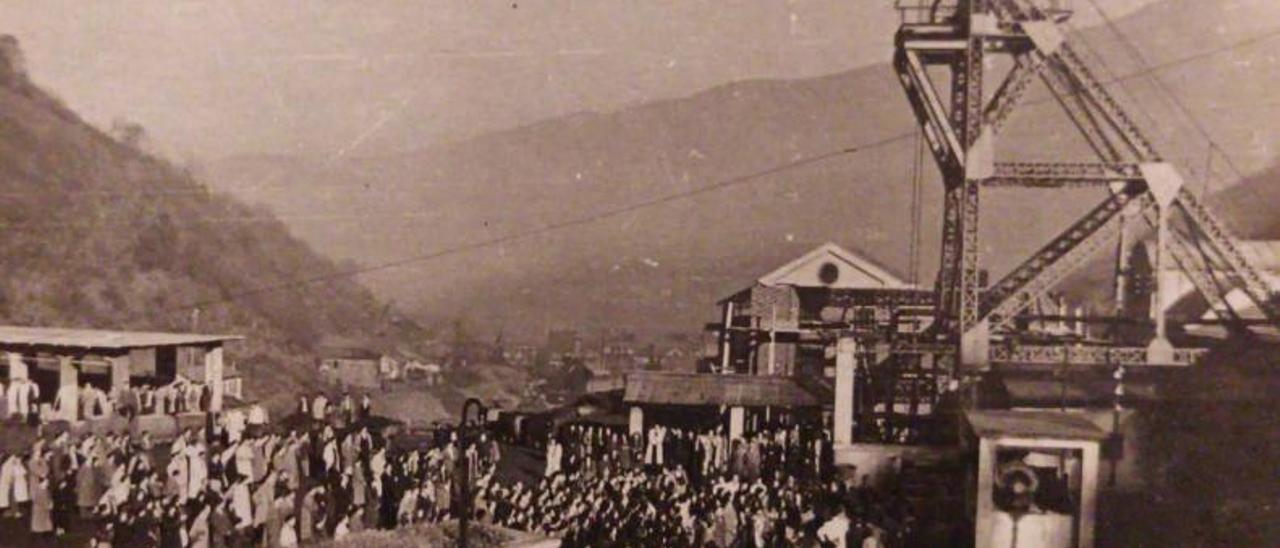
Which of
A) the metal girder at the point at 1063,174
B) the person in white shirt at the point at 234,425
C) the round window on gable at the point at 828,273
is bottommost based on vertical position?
the person in white shirt at the point at 234,425

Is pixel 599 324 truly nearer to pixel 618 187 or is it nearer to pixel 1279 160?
pixel 618 187

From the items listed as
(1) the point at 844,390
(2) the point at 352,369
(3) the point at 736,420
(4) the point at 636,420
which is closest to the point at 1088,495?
(1) the point at 844,390

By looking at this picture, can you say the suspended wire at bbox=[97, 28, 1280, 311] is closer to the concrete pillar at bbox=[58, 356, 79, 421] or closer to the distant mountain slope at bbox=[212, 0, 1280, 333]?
the distant mountain slope at bbox=[212, 0, 1280, 333]

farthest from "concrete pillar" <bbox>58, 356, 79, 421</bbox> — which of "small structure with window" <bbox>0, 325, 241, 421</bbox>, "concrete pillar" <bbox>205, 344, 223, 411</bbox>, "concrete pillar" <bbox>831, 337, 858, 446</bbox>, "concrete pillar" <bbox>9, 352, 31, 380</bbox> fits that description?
"concrete pillar" <bbox>831, 337, 858, 446</bbox>

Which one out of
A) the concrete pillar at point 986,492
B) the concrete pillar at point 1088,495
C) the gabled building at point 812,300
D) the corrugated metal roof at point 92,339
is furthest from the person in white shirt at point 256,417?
the concrete pillar at point 1088,495

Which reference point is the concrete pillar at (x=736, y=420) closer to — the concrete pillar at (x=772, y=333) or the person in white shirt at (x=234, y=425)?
the concrete pillar at (x=772, y=333)

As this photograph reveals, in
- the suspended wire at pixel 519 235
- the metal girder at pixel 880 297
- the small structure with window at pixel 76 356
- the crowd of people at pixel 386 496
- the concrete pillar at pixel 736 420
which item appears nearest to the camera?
the crowd of people at pixel 386 496

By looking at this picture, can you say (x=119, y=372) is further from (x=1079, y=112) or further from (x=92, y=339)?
(x=1079, y=112)
